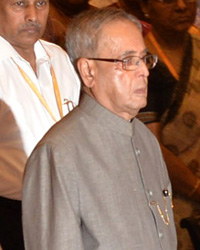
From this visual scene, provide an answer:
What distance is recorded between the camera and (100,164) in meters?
1.93

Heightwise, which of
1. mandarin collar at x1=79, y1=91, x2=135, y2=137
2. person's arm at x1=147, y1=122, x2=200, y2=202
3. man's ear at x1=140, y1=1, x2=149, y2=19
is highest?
mandarin collar at x1=79, y1=91, x2=135, y2=137

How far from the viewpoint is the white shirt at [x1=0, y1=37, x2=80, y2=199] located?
2713 mm

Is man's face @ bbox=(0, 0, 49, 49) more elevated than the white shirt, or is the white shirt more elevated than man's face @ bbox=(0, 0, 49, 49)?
man's face @ bbox=(0, 0, 49, 49)

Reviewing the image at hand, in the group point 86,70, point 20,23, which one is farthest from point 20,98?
point 86,70

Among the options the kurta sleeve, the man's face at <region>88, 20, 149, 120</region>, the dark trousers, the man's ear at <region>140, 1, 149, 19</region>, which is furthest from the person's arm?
the kurta sleeve

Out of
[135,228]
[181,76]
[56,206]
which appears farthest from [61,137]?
[181,76]

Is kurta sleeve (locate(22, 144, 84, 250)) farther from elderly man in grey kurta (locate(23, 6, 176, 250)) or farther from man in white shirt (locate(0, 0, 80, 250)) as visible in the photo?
man in white shirt (locate(0, 0, 80, 250))

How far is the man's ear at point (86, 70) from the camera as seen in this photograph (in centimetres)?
198

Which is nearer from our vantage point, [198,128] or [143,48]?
[143,48]

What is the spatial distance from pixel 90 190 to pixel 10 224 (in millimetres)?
1055

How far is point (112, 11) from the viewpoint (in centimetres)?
199

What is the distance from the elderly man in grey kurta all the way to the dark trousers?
2.91 feet

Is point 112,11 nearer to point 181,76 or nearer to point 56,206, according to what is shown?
point 56,206

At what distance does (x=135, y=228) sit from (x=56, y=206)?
0.24m
